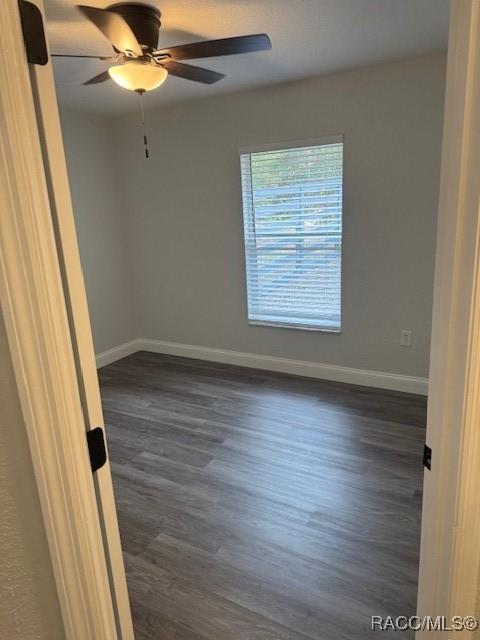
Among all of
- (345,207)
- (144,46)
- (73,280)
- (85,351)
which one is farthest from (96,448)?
(345,207)

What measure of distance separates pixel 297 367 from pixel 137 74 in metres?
2.70

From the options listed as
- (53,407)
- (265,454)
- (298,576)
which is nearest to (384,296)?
(265,454)

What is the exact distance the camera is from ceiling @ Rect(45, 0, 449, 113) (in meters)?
2.00

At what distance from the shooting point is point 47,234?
746 millimetres

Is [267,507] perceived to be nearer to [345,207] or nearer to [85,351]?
[85,351]

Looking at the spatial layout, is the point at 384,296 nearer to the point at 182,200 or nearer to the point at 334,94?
the point at 334,94

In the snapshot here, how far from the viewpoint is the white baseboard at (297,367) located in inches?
137

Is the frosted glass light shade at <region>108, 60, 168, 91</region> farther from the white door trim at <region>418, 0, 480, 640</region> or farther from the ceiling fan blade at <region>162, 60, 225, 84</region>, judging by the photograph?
the white door trim at <region>418, 0, 480, 640</region>

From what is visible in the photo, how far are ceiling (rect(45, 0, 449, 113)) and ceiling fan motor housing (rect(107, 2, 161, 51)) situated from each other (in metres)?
0.05

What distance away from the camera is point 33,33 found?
2.32ft

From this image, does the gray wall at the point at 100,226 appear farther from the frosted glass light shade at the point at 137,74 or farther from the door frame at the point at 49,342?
the door frame at the point at 49,342

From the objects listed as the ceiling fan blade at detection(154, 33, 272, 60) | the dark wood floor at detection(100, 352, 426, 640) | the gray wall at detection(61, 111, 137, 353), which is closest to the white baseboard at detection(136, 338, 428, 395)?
the dark wood floor at detection(100, 352, 426, 640)

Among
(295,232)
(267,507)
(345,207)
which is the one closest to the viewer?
A: (267,507)

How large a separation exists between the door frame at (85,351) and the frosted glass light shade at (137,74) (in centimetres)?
155
